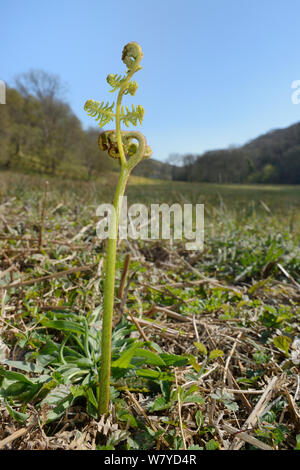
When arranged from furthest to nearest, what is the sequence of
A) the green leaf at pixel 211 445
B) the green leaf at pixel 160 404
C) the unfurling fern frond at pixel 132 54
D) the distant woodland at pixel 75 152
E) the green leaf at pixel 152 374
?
1. the distant woodland at pixel 75 152
2. the green leaf at pixel 152 374
3. the green leaf at pixel 160 404
4. the green leaf at pixel 211 445
5. the unfurling fern frond at pixel 132 54

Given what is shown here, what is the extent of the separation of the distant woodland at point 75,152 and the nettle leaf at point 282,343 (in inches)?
512

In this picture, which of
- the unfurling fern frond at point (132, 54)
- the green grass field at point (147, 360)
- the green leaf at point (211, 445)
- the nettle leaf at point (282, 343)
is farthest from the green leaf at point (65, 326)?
the unfurling fern frond at point (132, 54)

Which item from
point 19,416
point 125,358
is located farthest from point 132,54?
point 19,416

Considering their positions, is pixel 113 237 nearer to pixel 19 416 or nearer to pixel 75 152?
pixel 19 416

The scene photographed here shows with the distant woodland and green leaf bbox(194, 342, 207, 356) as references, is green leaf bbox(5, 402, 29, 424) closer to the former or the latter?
green leaf bbox(194, 342, 207, 356)

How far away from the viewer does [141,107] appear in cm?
87

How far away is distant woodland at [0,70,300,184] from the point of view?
17.4 metres

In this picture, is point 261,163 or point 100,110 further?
point 261,163

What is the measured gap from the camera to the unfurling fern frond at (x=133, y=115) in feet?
2.88

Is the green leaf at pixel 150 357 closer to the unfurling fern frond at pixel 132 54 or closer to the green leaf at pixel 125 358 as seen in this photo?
the green leaf at pixel 125 358

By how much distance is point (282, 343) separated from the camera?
5.19 feet

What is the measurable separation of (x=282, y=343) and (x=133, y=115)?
140 centimetres

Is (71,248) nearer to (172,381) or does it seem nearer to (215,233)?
(172,381)

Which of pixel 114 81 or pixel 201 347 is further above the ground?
pixel 114 81
